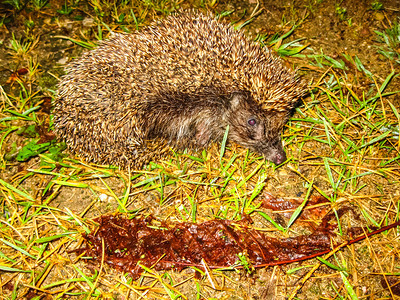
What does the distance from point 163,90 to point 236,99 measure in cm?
80

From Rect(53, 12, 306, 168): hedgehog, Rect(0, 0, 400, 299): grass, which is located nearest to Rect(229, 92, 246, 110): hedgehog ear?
Rect(53, 12, 306, 168): hedgehog

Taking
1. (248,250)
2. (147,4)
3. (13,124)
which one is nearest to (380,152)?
(248,250)

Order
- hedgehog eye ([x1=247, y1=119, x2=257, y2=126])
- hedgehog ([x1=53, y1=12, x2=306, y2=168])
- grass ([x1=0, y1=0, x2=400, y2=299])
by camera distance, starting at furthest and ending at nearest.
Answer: hedgehog eye ([x1=247, y1=119, x2=257, y2=126]) < hedgehog ([x1=53, y1=12, x2=306, y2=168]) < grass ([x1=0, y1=0, x2=400, y2=299])

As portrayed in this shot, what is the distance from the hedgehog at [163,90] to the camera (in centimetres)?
314

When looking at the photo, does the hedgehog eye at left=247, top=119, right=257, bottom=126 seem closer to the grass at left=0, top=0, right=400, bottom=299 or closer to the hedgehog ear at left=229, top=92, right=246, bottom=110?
the hedgehog ear at left=229, top=92, right=246, bottom=110

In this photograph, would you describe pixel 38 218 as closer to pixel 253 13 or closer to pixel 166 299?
pixel 166 299

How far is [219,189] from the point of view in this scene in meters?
3.49

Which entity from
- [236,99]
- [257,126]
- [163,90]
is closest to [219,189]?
[257,126]

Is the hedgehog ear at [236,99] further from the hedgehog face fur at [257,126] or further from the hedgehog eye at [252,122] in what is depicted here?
the hedgehog eye at [252,122]

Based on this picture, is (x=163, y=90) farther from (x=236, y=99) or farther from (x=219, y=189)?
(x=219, y=189)

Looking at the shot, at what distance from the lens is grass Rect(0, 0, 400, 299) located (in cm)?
298

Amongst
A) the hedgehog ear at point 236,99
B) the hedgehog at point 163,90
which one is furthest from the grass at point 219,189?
the hedgehog ear at point 236,99

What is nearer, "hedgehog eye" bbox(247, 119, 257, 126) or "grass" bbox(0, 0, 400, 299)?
"grass" bbox(0, 0, 400, 299)

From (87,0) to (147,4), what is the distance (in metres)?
0.96
